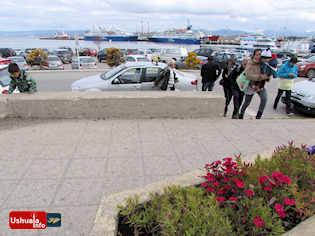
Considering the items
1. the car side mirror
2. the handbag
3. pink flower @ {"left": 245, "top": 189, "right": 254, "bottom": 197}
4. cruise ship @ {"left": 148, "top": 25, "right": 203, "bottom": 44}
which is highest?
cruise ship @ {"left": 148, "top": 25, "right": 203, "bottom": 44}

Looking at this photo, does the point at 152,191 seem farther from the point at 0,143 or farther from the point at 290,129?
the point at 290,129

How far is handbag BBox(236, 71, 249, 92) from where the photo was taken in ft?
19.7

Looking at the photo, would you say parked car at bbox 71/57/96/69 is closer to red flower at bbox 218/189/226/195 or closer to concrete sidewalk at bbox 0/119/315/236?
concrete sidewalk at bbox 0/119/315/236

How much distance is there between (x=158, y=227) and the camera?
2150mm

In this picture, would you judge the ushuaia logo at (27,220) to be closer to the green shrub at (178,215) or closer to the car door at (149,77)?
the green shrub at (178,215)

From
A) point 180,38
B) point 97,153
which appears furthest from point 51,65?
point 180,38

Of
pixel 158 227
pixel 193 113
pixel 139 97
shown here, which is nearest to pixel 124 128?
pixel 139 97

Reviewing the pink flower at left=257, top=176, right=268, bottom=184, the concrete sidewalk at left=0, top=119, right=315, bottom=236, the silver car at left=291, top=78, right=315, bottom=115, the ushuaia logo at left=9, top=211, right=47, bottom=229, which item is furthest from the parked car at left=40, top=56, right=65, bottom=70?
the pink flower at left=257, top=176, right=268, bottom=184

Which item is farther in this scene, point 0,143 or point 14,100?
point 14,100

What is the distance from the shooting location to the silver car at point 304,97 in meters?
7.75

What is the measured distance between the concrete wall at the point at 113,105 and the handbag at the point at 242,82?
0.68m

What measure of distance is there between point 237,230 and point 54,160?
2905 mm

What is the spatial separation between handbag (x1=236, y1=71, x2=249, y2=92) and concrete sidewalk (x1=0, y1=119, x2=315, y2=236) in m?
0.78

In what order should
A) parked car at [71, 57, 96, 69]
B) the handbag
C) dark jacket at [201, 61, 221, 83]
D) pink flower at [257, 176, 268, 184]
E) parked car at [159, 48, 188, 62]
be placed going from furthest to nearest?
parked car at [159, 48, 188, 62] < parked car at [71, 57, 96, 69] < dark jacket at [201, 61, 221, 83] < the handbag < pink flower at [257, 176, 268, 184]
